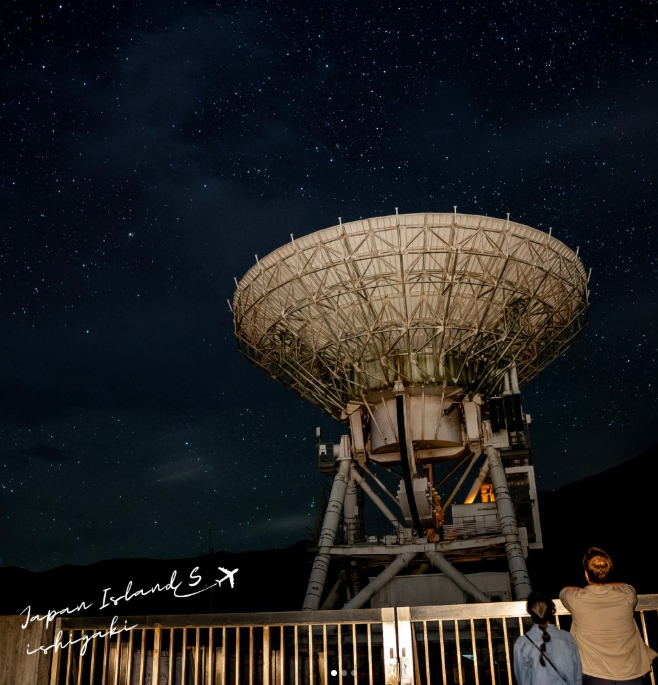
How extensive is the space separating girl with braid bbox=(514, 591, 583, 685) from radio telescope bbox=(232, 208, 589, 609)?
69.5 feet

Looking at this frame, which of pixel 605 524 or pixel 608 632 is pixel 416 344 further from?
pixel 605 524

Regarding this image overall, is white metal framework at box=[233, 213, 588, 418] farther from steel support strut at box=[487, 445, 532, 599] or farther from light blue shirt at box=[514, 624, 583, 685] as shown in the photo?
light blue shirt at box=[514, 624, 583, 685]

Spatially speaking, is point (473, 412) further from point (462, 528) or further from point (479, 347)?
point (462, 528)

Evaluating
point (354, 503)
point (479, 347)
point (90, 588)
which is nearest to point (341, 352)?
point (479, 347)

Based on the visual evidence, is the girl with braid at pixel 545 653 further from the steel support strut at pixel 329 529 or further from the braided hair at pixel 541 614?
the steel support strut at pixel 329 529

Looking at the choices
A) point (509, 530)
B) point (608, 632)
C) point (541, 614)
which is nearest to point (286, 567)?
point (509, 530)

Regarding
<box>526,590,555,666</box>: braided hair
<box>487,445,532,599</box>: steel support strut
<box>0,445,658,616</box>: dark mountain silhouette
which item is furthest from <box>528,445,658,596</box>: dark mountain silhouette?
<box>526,590,555,666</box>: braided hair

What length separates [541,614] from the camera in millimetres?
6133

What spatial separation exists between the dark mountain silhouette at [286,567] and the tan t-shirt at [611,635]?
77887 mm

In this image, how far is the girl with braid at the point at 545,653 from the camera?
5.91m

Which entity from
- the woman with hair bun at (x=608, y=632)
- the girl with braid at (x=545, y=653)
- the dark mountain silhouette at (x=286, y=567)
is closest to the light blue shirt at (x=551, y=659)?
the girl with braid at (x=545, y=653)

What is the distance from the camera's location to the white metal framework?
2694 cm

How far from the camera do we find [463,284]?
91.4ft

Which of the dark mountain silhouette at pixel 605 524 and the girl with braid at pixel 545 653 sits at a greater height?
the dark mountain silhouette at pixel 605 524
